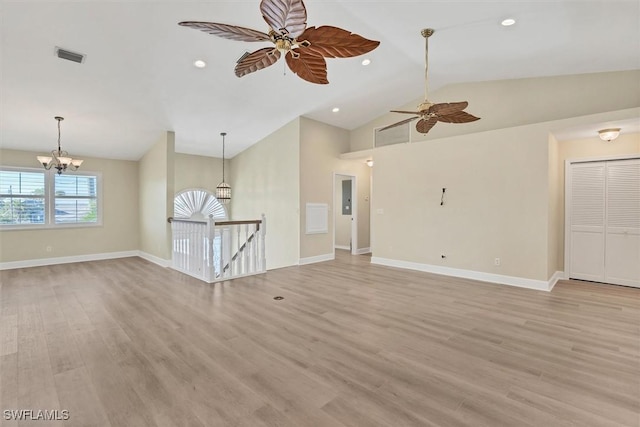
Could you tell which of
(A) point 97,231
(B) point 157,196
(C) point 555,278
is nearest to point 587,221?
(C) point 555,278

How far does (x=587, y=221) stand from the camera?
5.09 m

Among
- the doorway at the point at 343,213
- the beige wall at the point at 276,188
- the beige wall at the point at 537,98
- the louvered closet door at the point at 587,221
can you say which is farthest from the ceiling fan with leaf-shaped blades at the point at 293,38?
the doorway at the point at 343,213

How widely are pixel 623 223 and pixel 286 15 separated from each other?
620cm

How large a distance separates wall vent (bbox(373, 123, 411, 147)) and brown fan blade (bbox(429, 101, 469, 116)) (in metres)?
2.91

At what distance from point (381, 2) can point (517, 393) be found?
401 cm

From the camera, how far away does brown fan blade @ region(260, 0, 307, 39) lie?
5.78 feet

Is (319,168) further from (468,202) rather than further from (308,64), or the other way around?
(308,64)

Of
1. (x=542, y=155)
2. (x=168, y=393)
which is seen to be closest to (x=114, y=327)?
(x=168, y=393)

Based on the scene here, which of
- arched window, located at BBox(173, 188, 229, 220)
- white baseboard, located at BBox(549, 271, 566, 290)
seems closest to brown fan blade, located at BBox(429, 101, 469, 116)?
white baseboard, located at BBox(549, 271, 566, 290)

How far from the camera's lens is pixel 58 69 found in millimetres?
3871

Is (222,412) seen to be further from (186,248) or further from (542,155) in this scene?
(542,155)

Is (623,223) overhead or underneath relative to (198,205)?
underneath

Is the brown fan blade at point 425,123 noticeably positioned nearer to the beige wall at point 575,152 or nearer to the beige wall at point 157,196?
the beige wall at point 575,152

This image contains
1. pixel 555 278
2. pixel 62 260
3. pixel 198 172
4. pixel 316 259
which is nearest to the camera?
pixel 555 278
